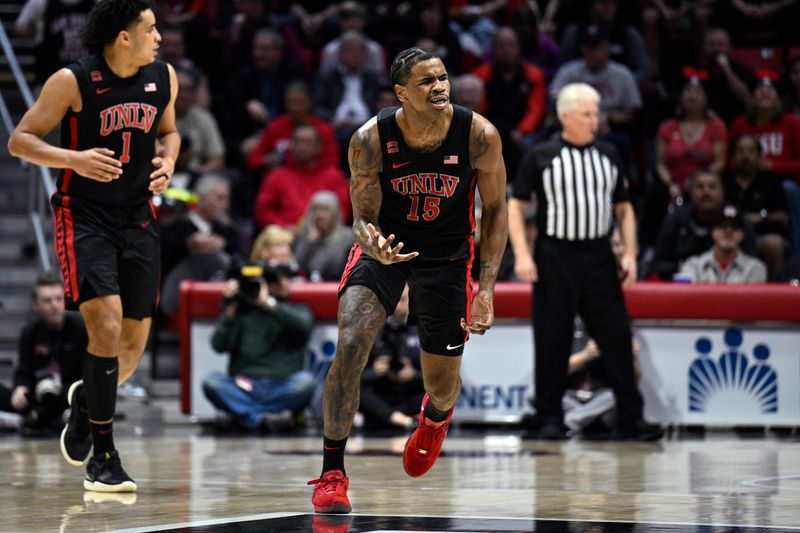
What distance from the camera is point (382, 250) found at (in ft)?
17.7

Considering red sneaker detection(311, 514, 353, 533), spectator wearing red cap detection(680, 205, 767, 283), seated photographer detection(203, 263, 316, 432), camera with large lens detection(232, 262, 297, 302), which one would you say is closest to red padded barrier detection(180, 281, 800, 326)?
spectator wearing red cap detection(680, 205, 767, 283)

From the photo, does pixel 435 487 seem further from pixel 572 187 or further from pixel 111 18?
pixel 572 187

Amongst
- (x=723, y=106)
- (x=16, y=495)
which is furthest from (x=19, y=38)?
(x=16, y=495)

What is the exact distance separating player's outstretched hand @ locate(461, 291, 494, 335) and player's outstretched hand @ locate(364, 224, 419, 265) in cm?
46

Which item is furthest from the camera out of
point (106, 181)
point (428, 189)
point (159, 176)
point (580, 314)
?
point (580, 314)

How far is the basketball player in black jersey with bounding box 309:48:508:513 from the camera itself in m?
5.55

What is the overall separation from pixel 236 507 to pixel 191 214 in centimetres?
687

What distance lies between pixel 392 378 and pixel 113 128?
4600 mm

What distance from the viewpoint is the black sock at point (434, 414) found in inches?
247

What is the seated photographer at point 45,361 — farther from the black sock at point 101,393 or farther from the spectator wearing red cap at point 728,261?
the spectator wearing red cap at point 728,261

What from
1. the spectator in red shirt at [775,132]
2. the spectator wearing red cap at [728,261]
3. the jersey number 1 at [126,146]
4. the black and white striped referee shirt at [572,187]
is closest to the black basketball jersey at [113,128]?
the jersey number 1 at [126,146]

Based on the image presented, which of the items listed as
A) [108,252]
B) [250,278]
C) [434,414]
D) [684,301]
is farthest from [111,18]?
[684,301]

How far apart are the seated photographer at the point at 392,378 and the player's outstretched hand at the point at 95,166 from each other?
452cm

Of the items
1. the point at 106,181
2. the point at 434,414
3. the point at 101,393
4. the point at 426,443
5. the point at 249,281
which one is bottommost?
the point at 426,443
